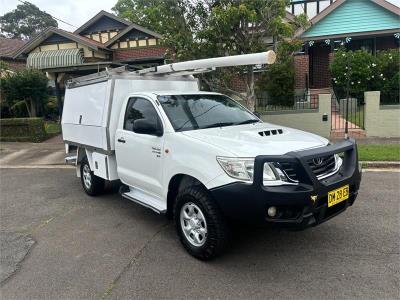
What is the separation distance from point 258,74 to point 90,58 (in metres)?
10.2

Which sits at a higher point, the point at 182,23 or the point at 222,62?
the point at 182,23

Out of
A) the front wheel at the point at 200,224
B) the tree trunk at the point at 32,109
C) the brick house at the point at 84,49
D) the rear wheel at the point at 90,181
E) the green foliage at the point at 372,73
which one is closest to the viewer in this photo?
the front wheel at the point at 200,224

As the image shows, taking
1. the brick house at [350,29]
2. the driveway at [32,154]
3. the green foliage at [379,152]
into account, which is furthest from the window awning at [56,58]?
the green foliage at [379,152]

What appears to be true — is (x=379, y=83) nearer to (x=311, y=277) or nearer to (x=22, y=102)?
(x=311, y=277)

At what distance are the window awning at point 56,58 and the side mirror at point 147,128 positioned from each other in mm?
17046

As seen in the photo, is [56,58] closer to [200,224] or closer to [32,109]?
[32,109]

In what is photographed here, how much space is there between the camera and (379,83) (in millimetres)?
14914

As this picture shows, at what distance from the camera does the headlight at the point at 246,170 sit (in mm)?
3557

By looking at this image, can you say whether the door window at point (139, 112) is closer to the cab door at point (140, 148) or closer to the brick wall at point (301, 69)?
the cab door at point (140, 148)

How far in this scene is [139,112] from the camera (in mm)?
5336

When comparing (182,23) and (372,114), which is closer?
(182,23)

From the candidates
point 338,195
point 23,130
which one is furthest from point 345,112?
point 23,130

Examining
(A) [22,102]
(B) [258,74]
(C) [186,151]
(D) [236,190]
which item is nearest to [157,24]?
(B) [258,74]

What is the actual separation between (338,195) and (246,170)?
101 cm
